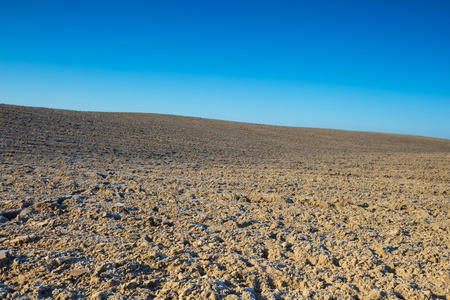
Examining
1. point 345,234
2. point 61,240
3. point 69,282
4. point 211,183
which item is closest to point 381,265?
point 345,234

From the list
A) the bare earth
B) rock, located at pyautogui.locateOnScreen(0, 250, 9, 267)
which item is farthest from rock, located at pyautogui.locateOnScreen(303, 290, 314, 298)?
rock, located at pyautogui.locateOnScreen(0, 250, 9, 267)

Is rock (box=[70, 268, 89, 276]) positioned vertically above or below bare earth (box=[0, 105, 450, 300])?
below

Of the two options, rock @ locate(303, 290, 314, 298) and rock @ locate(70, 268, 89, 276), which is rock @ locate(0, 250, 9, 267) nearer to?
rock @ locate(70, 268, 89, 276)

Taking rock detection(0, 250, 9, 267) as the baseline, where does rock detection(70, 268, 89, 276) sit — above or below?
below

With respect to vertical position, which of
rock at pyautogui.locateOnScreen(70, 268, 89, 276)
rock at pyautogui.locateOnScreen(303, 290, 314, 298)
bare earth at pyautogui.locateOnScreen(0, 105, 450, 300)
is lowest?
rock at pyautogui.locateOnScreen(70, 268, 89, 276)

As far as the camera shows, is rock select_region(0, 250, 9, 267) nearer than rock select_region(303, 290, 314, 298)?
No

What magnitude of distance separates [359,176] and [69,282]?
728 cm

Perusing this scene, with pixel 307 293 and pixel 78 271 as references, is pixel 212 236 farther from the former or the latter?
pixel 78 271

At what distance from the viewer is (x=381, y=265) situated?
2918mm

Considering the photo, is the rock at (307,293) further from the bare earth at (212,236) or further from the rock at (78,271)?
the rock at (78,271)

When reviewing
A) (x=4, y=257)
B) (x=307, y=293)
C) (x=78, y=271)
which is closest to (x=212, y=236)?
(x=307, y=293)

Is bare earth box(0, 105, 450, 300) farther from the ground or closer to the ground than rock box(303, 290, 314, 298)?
farther from the ground

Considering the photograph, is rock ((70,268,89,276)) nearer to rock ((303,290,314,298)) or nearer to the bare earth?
the bare earth

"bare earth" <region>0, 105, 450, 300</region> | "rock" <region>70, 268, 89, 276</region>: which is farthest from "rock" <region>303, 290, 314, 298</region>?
"rock" <region>70, 268, 89, 276</region>
